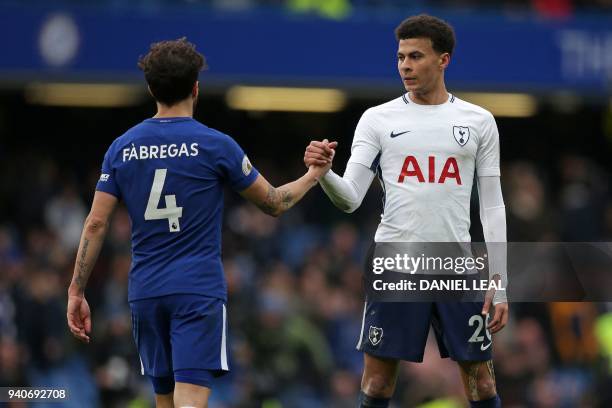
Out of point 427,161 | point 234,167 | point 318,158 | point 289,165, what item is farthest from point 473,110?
point 289,165

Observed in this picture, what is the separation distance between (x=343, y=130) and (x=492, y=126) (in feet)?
39.0

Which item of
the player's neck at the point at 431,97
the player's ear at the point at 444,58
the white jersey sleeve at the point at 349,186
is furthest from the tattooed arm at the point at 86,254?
the player's ear at the point at 444,58

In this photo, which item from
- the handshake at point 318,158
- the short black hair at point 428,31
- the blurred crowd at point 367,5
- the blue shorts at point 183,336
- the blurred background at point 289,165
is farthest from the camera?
the blurred crowd at point 367,5

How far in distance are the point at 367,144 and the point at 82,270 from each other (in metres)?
1.65

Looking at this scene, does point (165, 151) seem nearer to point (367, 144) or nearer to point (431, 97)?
point (367, 144)

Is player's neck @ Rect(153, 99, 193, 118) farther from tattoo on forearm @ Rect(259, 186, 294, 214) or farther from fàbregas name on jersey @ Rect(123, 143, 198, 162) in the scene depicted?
tattoo on forearm @ Rect(259, 186, 294, 214)

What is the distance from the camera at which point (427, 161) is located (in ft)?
22.9

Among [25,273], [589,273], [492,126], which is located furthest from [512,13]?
[492,126]

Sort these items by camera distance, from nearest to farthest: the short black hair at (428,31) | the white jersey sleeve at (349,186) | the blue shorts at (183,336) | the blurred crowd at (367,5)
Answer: the blue shorts at (183,336) < the white jersey sleeve at (349,186) < the short black hair at (428,31) < the blurred crowd at (367,5)

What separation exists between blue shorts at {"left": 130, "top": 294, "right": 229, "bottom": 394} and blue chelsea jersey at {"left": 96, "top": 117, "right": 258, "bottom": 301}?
57 millimetres

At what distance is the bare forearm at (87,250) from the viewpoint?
21.2 feet

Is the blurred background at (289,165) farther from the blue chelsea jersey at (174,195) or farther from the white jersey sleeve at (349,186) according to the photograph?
the blue chelsea jersey at (174,195)

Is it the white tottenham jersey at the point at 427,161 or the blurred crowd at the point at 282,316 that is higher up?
the white tottenham jersey at the point at 427,161

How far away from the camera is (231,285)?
45.3ft
